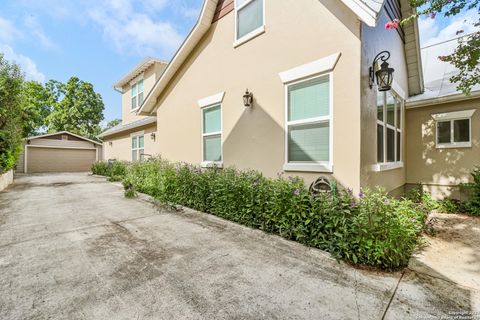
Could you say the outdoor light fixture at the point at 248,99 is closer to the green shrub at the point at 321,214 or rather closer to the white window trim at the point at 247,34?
the white window trim at the point at 247,34

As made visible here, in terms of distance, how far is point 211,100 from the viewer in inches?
272

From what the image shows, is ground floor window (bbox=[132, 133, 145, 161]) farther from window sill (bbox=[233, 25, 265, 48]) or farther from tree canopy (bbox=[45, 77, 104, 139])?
tree canopy (bbox=[45, 77, 104, 139])

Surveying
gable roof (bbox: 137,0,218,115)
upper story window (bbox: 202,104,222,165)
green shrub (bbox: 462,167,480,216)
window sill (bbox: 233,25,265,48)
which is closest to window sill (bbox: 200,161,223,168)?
upper story window (bbox: 202,104,222,165)

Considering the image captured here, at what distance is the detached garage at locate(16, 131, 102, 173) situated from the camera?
772 inches

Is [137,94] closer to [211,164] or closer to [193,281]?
[211,164]

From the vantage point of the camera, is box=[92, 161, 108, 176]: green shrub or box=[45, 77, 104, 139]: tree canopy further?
box=[45, 77, 104, 139]: tree canopy

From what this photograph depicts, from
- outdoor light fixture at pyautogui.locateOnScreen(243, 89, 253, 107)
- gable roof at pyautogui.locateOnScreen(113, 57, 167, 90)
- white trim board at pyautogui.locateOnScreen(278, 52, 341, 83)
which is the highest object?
gable roof at pyautogui.locateOnScreen(113, 57, 167, 90)

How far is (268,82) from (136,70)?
11.1m

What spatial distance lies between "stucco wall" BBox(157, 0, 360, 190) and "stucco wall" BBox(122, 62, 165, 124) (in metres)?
5.26

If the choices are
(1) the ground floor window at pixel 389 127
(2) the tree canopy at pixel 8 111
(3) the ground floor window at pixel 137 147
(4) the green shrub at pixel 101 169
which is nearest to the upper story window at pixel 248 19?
(1) the ground floor window at pixel 389 127

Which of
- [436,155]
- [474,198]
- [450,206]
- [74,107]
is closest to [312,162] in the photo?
[450,206]

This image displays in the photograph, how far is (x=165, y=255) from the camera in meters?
3.46

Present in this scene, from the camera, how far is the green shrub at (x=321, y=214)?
3117 mm

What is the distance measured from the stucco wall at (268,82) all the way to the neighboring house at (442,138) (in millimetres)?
4375
